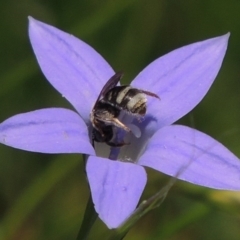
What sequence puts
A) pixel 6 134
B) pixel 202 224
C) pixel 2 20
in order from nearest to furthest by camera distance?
pixel 6 134 < pixel 202 224 < pixel 2 20

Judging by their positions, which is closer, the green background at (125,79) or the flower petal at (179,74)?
the flower petal at (179,74)

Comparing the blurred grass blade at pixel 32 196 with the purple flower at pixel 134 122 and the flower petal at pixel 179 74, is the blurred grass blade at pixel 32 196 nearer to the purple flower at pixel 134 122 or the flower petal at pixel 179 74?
the purple flower at pixel 134 122

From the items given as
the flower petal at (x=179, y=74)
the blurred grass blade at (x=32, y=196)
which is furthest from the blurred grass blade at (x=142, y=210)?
the blurred grass blade at (x=32, y=196)

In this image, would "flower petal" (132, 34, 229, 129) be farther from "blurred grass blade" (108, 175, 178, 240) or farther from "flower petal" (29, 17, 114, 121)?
"blurred grass blade" (108, 175, 178, 240)

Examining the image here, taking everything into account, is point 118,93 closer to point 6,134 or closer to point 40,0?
point 6,134

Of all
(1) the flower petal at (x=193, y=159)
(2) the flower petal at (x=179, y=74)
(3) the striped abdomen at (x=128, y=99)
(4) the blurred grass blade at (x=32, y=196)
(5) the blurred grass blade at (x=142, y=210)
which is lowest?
(4) the blurred grass blade at (x=32, y=196)

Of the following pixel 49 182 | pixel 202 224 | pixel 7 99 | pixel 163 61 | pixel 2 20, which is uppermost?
pixel 163 61

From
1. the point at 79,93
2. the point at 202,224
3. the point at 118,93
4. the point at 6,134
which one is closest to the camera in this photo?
the point at 6,134

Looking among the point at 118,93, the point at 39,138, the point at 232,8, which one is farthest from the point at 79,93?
the point at 232,8
